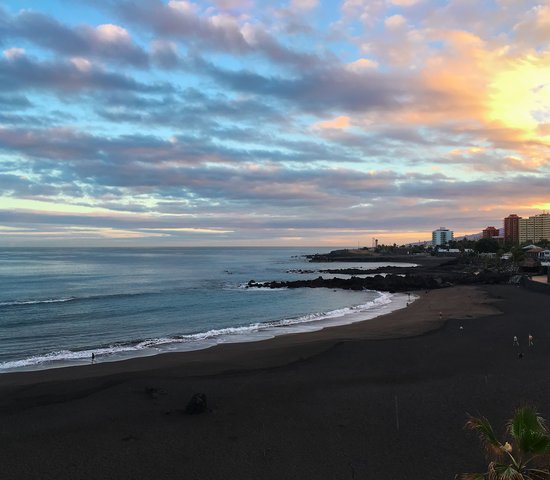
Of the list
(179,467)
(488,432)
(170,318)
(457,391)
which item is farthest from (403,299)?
(488,432)

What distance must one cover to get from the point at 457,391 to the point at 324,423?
17.7 feet

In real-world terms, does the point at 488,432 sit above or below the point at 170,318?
above

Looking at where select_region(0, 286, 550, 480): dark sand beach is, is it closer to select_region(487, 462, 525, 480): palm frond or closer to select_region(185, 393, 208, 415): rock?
select_region(185, 393, 208, 415): rock

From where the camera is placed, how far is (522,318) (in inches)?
1241

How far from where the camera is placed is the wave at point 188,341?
70.4 feet

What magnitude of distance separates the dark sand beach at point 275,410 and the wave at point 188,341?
221 centimetres

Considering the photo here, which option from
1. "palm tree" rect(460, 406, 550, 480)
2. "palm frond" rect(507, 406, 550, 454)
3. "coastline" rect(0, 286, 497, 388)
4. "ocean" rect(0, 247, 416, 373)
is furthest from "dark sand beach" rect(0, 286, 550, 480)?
"palm frond" rect(507, 406, 550, 454)

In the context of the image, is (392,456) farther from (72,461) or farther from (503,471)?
(72,461)

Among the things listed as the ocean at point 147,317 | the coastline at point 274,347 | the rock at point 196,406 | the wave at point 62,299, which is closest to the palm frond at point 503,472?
the rock at point 196,406

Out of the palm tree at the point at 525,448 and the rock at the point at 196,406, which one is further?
the rock at the point at 196,406

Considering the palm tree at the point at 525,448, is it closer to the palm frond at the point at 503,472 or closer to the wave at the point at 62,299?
the palm frond at the point at 503,472

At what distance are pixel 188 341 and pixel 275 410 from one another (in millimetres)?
13839

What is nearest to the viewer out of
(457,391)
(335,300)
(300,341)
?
(457,391)

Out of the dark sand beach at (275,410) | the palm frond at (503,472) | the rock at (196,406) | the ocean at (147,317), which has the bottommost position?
the ocean at (147,317)
